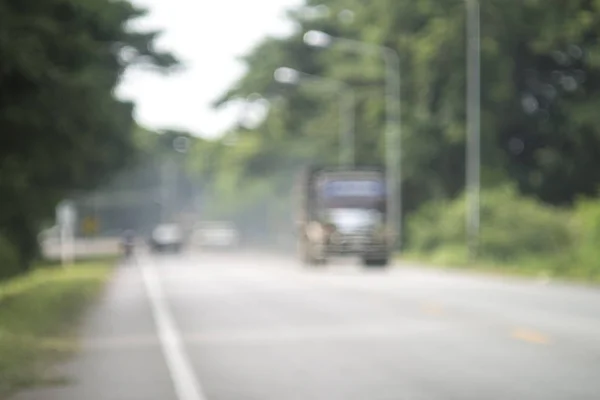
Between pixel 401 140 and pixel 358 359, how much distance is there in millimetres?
45888

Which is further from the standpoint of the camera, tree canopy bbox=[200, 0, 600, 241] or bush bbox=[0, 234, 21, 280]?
tree canopy bbox=[200, 0, 600, 241]

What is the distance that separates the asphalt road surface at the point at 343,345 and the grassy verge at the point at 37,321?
0.42 m

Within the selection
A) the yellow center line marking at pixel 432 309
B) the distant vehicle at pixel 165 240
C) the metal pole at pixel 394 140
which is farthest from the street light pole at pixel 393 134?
the yellow center line marking at pixel 432 309

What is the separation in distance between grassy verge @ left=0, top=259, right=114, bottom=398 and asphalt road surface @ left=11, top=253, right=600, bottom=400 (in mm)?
419

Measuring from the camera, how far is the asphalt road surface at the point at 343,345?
14.4 meters

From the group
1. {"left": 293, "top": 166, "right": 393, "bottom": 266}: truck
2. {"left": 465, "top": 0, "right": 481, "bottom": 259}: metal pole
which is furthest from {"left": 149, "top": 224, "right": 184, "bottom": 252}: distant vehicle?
{"left": 465, "top": 0, "right": 481, "bottom": 259}: metal pole

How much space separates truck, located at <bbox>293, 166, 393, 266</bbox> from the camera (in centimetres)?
4869

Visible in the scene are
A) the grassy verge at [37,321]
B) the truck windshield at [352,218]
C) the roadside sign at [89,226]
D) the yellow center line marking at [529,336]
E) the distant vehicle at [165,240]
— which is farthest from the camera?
the distant vehicle at [165,240]

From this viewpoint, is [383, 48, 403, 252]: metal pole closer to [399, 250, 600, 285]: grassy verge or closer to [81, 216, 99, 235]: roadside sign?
[399, 250, 600, 285]: grassy verge

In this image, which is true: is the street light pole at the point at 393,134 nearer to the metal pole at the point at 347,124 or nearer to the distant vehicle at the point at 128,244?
the metal pole at the point at 347,124

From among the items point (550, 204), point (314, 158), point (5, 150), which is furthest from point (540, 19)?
point (5, 150)

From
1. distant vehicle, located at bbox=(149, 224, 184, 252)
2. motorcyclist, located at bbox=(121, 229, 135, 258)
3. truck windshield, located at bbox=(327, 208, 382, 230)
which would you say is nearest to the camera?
truck windshield, located at bbox=(327, 208, 382, 230)

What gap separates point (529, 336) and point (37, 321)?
9.01 metres

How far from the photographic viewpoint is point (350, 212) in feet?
162
